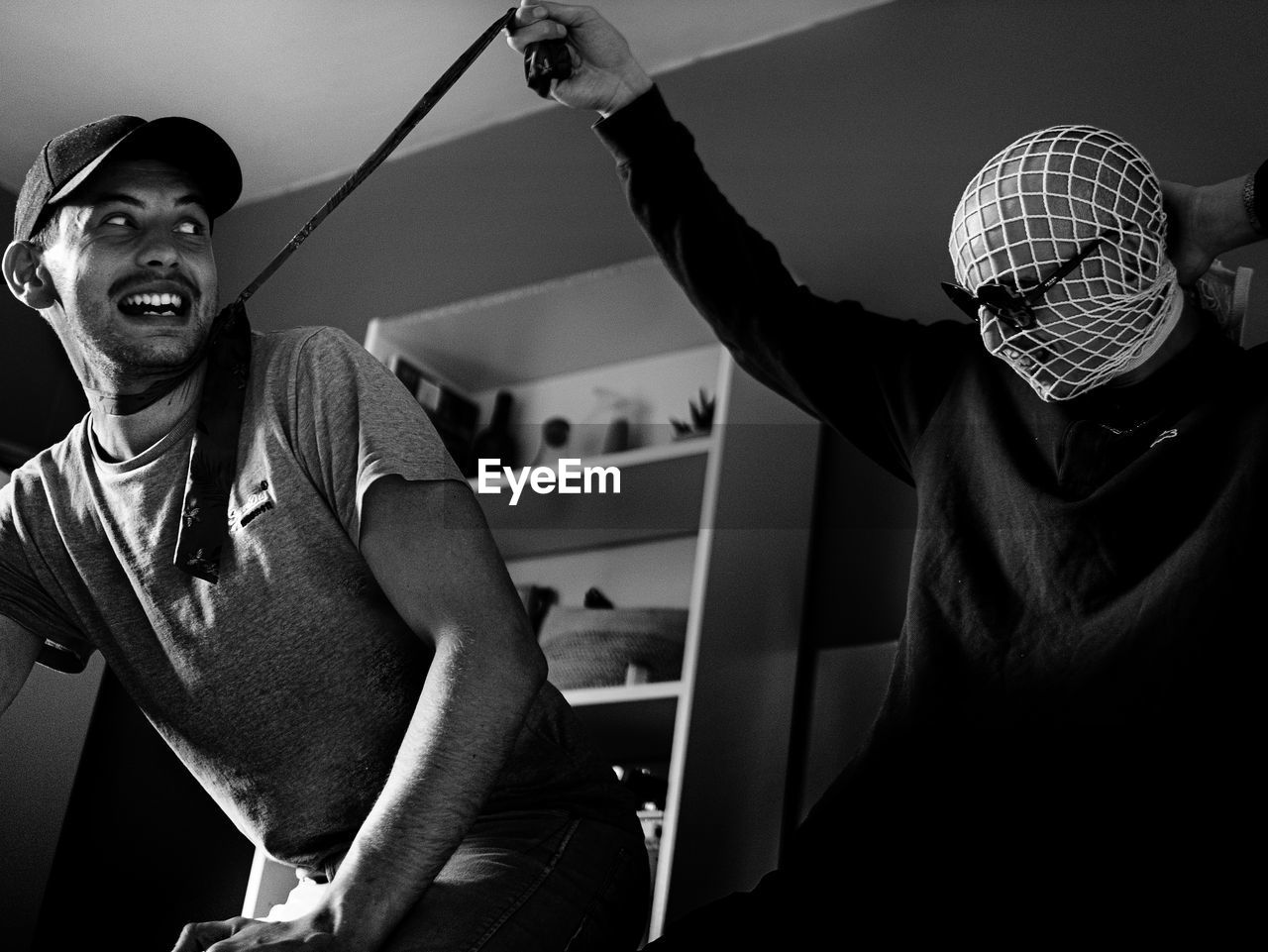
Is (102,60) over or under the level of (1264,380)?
over

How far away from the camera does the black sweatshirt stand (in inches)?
57.8

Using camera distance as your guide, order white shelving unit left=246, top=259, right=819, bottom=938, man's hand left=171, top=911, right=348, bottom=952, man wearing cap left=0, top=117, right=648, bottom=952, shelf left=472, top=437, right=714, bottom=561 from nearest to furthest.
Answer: man's hand left=171, top=911, right=348, bottom=952 → man wearing cap left=0, top=117, right=648, bottom=952 → white shelving unit left=246, top=259, right=819, bottom=938 → shelf left=472, top=437, right=714, bottom=561

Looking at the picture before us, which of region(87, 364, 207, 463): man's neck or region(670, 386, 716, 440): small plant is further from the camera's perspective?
region(670, 386, 716, 440): small plant

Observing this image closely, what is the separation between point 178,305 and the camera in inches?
75.1

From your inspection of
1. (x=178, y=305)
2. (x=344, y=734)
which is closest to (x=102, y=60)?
(x=178, y=305)

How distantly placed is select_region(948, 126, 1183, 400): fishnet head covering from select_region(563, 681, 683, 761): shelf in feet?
2.90

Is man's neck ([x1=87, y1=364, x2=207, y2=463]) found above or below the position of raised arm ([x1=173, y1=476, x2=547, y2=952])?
above

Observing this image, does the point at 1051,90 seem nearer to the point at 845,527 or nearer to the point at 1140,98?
the point at 1140,98

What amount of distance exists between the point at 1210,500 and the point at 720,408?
1043 millimetres

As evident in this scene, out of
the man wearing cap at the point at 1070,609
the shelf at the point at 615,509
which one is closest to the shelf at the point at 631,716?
the shelf at the point at 615,509

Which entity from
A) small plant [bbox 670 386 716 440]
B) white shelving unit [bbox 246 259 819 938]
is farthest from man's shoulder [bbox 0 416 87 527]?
small plant [bbox 670 386 716 440]

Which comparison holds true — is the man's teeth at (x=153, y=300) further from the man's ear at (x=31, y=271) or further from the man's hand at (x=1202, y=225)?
the man's hand at (x=1202, y=225)

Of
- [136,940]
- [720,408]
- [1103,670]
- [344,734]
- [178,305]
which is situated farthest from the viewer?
[136,940]

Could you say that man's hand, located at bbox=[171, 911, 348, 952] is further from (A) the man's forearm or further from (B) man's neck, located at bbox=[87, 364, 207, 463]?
(B) man's neck, located at bbox=[87, 364, 207, 463]
